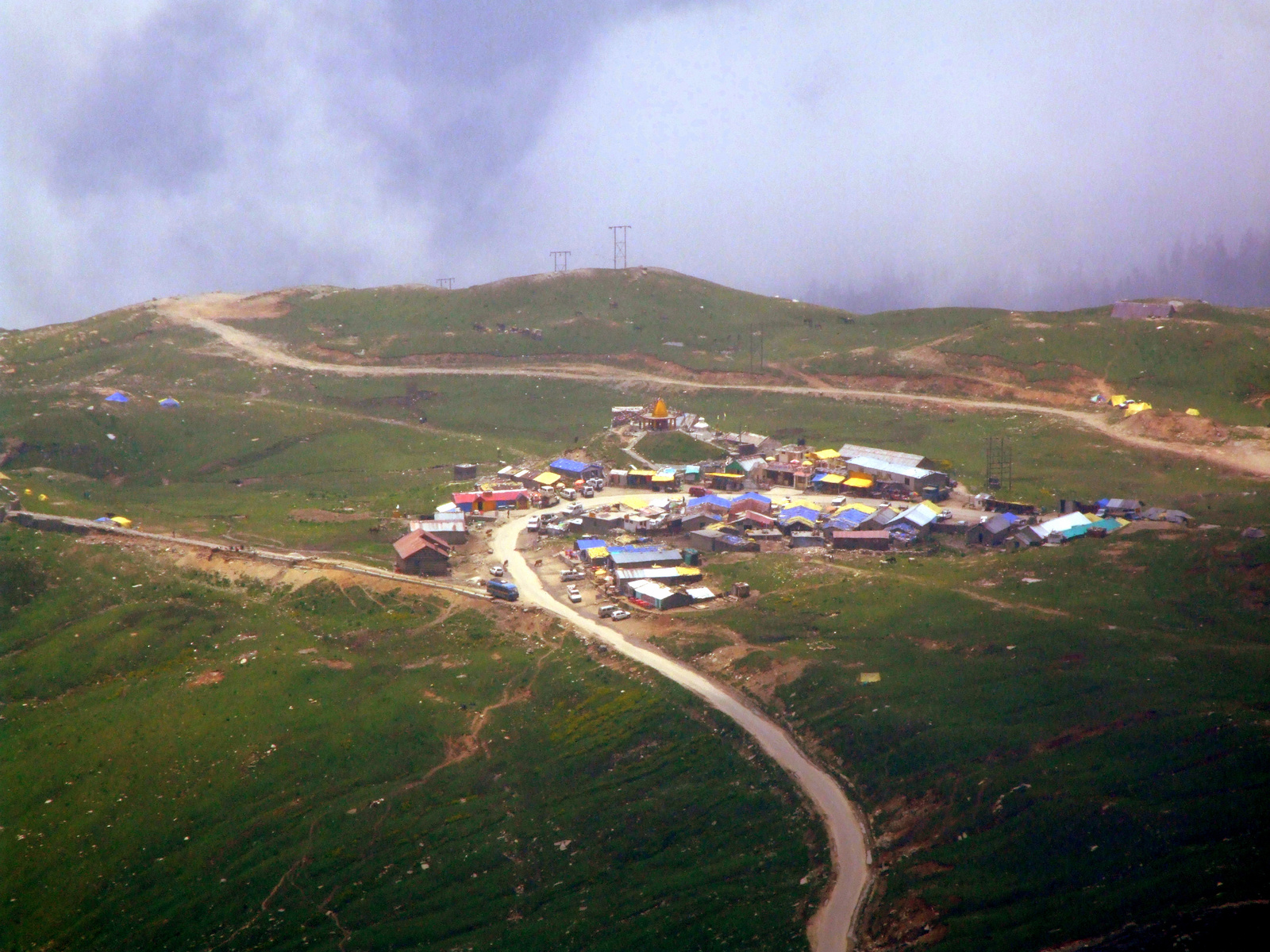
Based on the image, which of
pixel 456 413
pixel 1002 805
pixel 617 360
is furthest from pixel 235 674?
pixel 617 360

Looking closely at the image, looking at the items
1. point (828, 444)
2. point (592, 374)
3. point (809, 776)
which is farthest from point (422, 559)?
point (592, 374)

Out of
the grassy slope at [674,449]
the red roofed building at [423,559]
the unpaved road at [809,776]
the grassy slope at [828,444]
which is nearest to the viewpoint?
the unpaved road at [809,776]

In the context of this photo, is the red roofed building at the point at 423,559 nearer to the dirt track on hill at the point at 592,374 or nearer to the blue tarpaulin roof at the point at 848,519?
the blue tarpaulin roof at the point at 848,519

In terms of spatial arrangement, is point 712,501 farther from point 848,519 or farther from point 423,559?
point 423,559

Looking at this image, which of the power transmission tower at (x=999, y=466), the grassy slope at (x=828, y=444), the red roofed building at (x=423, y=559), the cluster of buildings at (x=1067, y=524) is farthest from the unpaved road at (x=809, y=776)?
the power transmission tower at (x=999, y=466)

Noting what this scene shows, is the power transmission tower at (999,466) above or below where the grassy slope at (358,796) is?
above

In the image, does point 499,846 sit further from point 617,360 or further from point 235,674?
point 617,360

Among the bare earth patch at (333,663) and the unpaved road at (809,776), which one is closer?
the unpaved road at (809,776)

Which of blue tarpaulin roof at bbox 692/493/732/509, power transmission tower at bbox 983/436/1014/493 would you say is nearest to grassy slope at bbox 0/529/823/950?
blue tarpaulin roof at bbox 692/493/732/509
